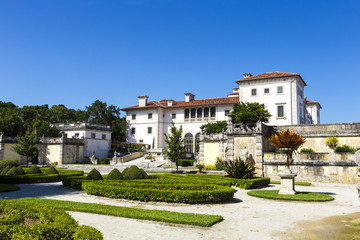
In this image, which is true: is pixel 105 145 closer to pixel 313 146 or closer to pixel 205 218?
pixel 313 146

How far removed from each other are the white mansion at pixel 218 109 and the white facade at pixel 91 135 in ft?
25.7

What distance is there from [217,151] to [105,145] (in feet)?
91.9

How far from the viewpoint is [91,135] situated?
5153 cm

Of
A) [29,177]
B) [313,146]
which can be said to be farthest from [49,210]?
[313,146]

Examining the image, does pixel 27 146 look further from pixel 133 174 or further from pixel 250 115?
pixel 250 115

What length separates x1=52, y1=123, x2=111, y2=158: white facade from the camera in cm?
5056

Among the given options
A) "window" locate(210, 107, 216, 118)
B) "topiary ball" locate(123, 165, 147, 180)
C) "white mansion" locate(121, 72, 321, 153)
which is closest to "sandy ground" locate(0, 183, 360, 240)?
"topiary ball" locate(123, 165, 147, 180)

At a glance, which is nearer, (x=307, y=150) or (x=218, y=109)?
(x=307, y=150)

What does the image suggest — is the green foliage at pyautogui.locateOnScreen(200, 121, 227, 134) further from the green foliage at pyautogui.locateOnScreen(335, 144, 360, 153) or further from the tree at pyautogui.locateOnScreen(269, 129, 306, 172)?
the tree at pyautogui.locateOnScreen(269, 129, 306, 172)

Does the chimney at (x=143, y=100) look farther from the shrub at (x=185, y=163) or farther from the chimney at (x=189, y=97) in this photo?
the shrub at (x=185, y=163)

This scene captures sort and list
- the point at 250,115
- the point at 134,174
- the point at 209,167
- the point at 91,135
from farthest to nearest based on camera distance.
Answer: the point at 91,135 → the point at 250,115 → the point at 209,167 → the point at 134,174

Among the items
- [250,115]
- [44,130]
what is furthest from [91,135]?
[250,115]

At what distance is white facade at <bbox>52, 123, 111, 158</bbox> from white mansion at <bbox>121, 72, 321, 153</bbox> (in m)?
7.82

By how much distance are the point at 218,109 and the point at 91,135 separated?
2326 centimetres
